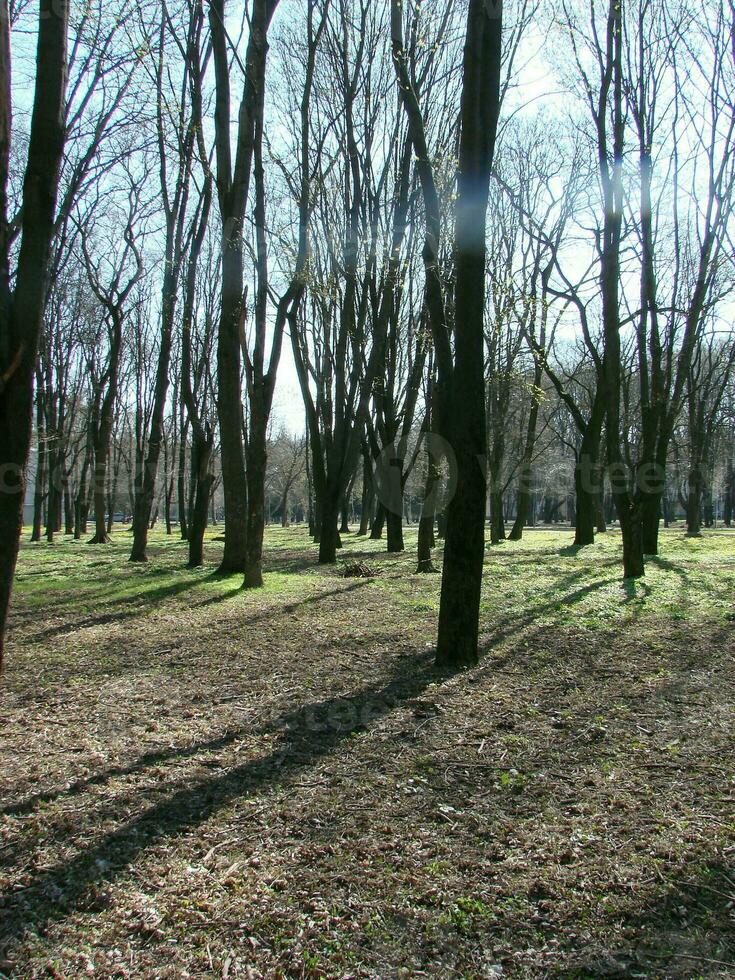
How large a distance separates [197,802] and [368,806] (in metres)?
0.90

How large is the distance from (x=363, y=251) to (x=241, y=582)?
9.28 metres

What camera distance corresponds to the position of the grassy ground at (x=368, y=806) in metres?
2.42

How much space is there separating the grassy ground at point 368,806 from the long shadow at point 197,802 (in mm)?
15

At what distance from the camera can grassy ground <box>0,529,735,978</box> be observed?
7.94 ft

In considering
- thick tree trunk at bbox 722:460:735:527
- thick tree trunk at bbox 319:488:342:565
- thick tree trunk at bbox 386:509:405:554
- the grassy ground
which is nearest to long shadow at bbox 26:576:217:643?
the grassy ground

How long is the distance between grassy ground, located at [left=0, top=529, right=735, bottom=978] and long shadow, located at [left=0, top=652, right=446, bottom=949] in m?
0.01

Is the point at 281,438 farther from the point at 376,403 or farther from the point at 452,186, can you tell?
the point at 452,186

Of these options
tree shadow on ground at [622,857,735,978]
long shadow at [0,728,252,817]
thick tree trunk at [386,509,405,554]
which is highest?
thick tree trunk at [386,509,405,554]

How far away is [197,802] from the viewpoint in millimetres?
3539

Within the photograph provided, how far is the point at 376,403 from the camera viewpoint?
68.1 ft

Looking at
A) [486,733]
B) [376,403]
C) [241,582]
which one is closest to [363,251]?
[376,403]

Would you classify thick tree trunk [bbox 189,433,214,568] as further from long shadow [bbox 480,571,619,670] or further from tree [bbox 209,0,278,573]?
long shadow [bbox 480,571,619,670]

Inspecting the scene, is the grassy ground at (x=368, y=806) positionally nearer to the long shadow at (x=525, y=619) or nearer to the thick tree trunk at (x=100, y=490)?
the long shadow at (x=525, y=619)

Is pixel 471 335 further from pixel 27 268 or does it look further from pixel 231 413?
pixel 231 413
